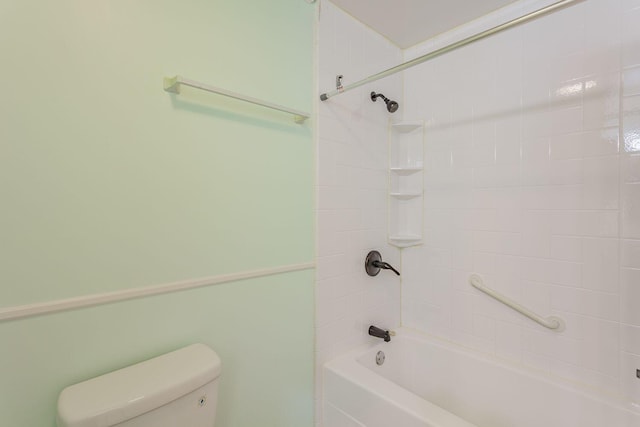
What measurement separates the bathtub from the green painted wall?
0.81 feet

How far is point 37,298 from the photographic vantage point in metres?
0.77

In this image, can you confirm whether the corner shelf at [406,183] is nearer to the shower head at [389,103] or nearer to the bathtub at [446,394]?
the shower head at [389,103]

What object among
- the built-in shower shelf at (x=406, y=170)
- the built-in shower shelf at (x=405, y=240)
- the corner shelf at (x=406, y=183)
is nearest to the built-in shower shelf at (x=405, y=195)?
the corner shelf at (x=406, y=183)

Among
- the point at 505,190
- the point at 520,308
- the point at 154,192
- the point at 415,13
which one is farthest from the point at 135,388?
the point at 415,13

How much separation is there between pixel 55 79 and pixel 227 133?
0.51 meters

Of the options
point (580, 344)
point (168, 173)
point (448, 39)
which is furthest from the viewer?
point (448, 39)

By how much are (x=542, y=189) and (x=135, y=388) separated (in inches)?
72.7

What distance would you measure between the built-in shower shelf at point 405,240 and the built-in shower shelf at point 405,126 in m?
0.72

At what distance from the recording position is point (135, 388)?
778 millimetres

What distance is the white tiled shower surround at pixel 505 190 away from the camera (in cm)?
122

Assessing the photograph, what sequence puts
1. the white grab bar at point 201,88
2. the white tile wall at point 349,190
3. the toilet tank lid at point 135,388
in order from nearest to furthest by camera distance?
1. the toilet tank lid at point 135,388
2. the white grab bar at point 201,88
3. the white tile wall at point 349,190

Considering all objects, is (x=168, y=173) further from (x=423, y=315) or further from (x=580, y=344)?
(x=580, y=344)

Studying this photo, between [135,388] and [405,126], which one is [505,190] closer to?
[405,126]

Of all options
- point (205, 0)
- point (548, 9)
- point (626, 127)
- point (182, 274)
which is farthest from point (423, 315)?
point (205, 0)
